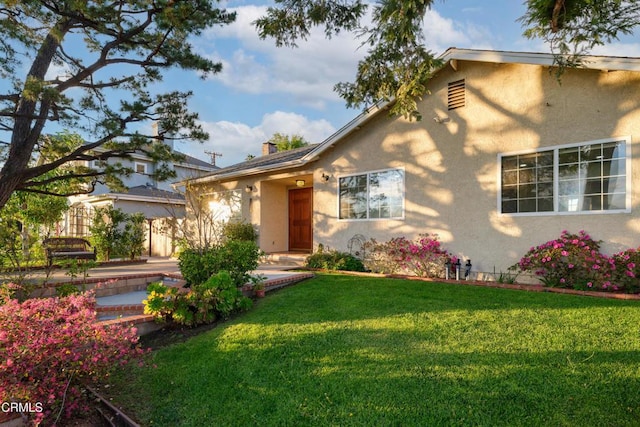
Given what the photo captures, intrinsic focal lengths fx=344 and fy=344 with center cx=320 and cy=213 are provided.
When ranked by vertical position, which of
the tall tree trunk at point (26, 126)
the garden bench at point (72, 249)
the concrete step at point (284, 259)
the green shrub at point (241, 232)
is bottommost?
the concrete step at point (284, 259)

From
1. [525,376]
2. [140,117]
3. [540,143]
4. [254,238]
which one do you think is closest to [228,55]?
[140,117]

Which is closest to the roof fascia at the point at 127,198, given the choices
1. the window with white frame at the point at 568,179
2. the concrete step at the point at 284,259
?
the concrete step at the point at 284,259

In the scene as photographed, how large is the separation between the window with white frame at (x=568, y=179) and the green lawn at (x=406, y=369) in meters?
2.19

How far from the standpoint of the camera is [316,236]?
11.8 m

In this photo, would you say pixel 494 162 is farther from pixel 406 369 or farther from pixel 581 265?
pixel 406 369

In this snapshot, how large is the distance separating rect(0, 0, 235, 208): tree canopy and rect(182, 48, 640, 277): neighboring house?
14.9ft

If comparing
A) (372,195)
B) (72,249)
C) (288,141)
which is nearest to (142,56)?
(372,195)

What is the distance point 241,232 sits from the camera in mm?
12742

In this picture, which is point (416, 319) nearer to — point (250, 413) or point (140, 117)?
point (250, 413)

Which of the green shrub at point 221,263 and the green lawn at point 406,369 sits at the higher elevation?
the green shrub at point 221,263

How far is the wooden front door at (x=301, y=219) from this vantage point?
43.8 ft

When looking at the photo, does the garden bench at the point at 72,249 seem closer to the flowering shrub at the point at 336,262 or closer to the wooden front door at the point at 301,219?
the wooden front door at the point at 301,219

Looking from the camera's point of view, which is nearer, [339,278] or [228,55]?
[339,278]

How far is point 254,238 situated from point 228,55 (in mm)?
6259
